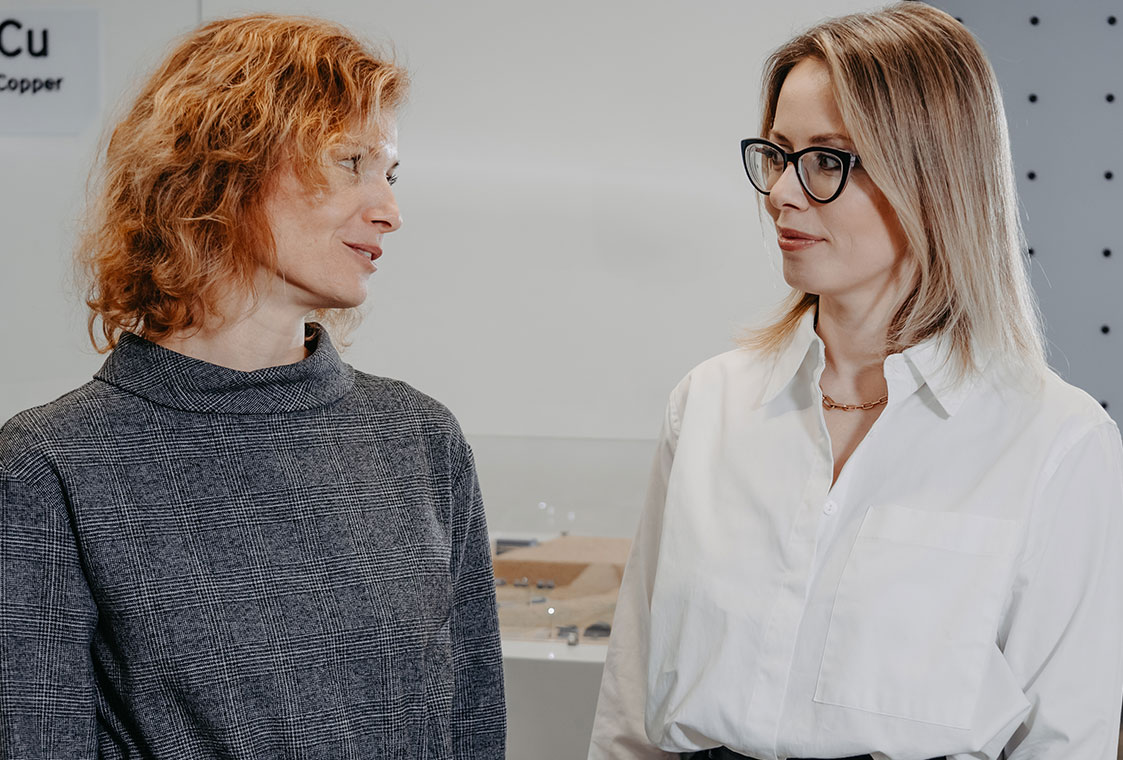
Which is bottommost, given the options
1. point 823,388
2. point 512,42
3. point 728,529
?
point 728,529

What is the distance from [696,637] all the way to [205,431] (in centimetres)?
59

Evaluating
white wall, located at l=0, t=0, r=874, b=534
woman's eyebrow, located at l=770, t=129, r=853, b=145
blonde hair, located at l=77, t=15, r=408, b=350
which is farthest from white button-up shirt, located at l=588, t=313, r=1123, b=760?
white wall, located at l=0, t=0, r=874, b=534

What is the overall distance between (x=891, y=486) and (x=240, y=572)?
0.71 m

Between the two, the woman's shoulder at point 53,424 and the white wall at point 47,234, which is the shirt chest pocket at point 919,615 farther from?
the white wall at point 47,234

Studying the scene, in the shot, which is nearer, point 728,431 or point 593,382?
point 728,431

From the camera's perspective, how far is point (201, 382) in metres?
1.21

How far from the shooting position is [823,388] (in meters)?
1.38

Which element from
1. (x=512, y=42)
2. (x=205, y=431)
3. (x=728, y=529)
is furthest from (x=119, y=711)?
(x=512, y=42)

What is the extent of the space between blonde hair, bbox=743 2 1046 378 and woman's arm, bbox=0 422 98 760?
0.92 meters

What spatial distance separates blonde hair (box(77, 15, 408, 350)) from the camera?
3.95 feet

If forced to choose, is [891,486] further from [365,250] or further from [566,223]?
[566,223]

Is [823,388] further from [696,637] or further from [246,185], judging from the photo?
[246,185]

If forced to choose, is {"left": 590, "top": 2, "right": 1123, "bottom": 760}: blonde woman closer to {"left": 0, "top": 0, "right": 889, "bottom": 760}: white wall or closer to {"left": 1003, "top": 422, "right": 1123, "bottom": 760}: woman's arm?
{"left": 1003, "top": 422, "right": 1123, "bottom": 760}: woman's arm

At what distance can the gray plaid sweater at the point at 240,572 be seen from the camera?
108cm
